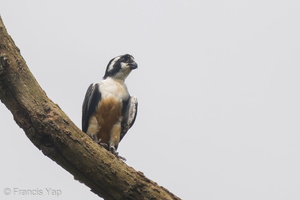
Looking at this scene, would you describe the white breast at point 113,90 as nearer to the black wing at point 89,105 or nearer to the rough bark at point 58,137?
the black wing at point 89,105

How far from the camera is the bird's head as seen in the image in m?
11.1

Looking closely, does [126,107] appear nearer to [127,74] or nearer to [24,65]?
[127,74]

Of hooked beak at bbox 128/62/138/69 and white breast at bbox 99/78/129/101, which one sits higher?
hooked beak at bbox 128/62/138/69

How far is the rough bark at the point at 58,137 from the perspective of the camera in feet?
19.3

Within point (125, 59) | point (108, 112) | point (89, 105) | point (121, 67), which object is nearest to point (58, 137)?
point (108, 112)

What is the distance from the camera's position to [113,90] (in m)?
10.6

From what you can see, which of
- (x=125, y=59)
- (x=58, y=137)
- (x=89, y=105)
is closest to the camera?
(x=58, y=137)

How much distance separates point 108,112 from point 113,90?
0.51 m

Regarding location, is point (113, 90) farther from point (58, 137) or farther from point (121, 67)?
point (58, 137)

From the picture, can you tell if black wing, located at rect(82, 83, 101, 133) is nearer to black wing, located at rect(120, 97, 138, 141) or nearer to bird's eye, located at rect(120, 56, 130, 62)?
black wing, located at rect(120, 97, 138, 141)

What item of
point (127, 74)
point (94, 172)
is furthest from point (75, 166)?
point (127, 74)

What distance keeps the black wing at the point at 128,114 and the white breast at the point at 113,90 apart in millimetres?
171

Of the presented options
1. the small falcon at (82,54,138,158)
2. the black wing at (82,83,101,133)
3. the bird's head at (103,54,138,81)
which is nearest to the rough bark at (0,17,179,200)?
the small falcon at (82,54,138,158)

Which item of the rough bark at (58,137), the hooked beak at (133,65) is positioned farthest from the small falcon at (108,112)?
the rough bark at (58,137)
